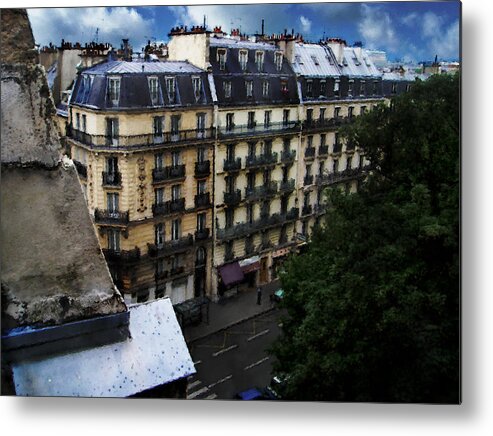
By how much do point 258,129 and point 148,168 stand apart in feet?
4.93

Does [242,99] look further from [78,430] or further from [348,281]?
[78,430]

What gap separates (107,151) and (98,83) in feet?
2.62

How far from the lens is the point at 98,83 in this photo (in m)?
8.68

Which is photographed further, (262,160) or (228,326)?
(262,160)

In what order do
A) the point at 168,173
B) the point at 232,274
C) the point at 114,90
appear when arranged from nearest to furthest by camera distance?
the point at 114,90, the point at 168,173, the point at 232,274

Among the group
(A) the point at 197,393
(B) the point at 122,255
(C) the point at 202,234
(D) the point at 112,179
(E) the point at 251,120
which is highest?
(E) the point at 251,120

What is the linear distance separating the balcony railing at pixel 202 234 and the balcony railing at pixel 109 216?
38.4 inches

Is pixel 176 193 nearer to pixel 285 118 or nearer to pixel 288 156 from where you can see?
pixel 288 156

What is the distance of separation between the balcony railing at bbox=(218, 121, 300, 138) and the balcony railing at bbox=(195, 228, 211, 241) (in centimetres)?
121

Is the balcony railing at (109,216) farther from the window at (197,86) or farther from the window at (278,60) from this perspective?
the window at (278,60)

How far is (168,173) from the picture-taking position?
29.7 feet

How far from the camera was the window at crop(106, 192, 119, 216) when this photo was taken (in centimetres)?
880

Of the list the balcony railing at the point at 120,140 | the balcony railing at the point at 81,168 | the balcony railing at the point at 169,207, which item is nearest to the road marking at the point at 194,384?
the balcony railing at the point at 169,207

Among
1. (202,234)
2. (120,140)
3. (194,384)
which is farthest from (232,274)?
(120,140)
